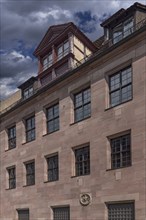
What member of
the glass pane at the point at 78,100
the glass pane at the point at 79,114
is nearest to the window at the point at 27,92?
the glass pane at the point at 78,100

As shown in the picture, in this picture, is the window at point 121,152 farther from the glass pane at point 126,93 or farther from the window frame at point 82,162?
the window frame at point 82,162

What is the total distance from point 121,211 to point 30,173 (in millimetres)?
12084

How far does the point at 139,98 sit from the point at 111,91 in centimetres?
296

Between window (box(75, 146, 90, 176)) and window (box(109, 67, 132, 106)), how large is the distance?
371 centimetres

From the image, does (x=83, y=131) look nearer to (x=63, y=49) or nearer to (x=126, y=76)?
(x=126, y=76)

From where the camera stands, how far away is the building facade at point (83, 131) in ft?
75.3

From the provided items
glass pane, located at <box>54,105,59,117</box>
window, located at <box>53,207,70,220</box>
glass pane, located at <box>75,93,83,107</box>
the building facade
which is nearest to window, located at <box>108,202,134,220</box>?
the building facade

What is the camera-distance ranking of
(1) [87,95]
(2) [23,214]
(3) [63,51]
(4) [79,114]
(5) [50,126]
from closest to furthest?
(1) [87,95] < (4) [79,114] < (5) [50,126] < (3) [63,51] < (2) [23,214]

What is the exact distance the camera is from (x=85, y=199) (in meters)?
25.7

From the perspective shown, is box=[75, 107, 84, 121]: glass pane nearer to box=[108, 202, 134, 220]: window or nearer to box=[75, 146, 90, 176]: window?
box=[75, 146, 90, 176]: window

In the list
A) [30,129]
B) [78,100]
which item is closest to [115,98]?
[78,100]

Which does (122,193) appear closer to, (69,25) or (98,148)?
(98,148)

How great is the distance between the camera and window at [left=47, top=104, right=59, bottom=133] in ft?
101

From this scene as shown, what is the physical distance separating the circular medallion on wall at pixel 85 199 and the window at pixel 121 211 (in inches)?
69.0
